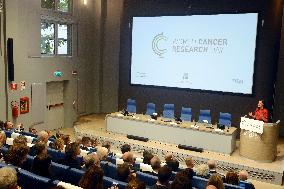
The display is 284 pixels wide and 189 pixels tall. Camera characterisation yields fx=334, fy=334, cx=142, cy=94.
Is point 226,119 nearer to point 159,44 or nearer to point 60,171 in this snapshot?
point 159,44

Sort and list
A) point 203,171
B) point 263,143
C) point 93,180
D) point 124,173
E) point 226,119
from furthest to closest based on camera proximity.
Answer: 1. point 226,119
2. point 263,143
3. point 203,171
4. point 124,173
5. point 93,180

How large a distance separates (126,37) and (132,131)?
393 cm

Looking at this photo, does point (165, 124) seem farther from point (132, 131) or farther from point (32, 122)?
point (32, 122)

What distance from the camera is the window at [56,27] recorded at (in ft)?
34.9

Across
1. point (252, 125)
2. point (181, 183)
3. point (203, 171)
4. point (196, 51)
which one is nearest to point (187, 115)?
point (196, 51)

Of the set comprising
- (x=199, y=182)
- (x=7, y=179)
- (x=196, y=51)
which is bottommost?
(x=199, y=182)

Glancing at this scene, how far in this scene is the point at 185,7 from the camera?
35.5 ft

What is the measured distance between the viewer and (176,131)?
9.16 m

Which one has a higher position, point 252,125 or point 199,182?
point 252,125

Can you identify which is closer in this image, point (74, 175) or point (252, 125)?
point (74, 175)

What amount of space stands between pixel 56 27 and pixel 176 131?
5.34 meters

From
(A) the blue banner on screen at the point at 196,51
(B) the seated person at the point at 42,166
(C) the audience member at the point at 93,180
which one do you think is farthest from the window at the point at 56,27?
(C) the audience member at the point at 93,180

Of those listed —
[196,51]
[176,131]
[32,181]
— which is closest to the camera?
[32,181]

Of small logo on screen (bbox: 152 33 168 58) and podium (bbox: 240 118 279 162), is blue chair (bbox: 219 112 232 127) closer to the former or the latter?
podium (bbox: 240 118 279 162)
